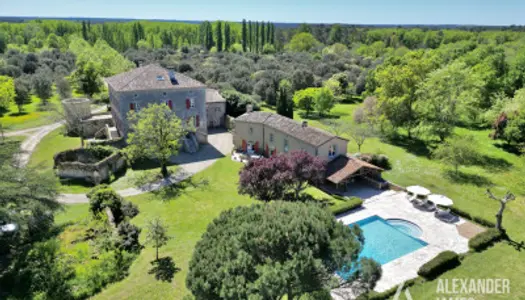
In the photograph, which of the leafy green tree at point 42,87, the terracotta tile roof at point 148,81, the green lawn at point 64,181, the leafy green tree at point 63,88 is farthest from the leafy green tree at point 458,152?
the leafy green tree at point 42,87

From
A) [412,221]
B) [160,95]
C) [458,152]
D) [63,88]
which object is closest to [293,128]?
[412,221]

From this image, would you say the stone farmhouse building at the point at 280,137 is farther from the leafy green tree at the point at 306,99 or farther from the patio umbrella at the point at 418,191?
the leafy green tree at the point at 306,99

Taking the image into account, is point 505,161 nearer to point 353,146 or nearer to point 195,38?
point 353,146

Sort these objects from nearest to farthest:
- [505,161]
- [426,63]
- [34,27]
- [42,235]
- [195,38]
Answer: [42,235] < [505,161] < [426,63] < [34,27] < [195,38]

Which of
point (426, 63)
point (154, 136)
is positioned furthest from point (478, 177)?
point (154, 136)

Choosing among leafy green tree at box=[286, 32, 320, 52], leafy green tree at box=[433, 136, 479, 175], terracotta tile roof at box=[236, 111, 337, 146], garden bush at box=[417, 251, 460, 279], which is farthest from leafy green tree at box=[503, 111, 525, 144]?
leafy green tree at box=[286, 32, 320, 52]

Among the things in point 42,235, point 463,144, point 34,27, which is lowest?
point 42,235

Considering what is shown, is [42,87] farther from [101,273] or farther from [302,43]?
[302,43]
